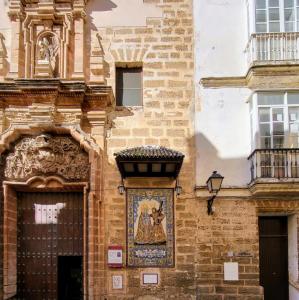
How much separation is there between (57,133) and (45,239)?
235 cm

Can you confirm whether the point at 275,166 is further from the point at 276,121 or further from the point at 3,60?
the point at 3,60

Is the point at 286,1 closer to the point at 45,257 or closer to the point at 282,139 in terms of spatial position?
the point at 282,139

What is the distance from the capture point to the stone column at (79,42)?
11992 mm

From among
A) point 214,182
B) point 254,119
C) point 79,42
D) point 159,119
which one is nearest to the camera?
point 214,182

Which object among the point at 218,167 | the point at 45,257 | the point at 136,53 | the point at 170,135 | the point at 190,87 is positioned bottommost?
the point at 45,257

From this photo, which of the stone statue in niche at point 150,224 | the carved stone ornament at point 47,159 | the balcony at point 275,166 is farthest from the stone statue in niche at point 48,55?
the balcony at point 275,166

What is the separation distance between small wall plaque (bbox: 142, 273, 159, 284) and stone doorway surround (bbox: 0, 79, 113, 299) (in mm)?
965

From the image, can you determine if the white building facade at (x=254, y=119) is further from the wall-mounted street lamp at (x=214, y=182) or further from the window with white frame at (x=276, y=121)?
the wall-mounted street lamp at (x=214, y=182)

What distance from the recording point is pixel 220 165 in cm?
1159

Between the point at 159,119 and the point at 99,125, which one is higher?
the point at 159,119

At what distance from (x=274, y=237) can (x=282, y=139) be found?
2358 mm

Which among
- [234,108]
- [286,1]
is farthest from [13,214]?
[286,1]

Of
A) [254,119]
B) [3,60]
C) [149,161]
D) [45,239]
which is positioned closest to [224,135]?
[254,119]

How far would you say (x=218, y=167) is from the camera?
11.6 m
